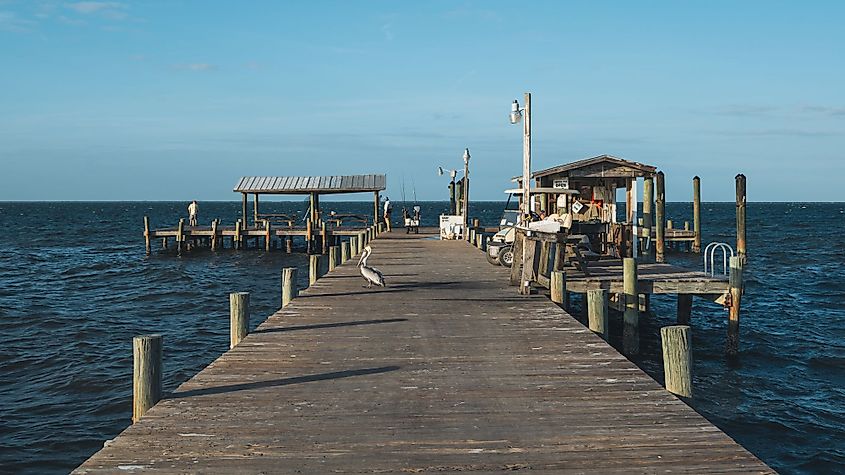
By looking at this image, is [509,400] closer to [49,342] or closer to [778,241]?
[49,342]

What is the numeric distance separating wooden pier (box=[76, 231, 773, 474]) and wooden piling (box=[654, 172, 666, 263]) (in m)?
13.4

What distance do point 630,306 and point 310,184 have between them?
29.4 metres

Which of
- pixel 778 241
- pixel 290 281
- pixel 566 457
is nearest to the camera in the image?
pixel 566 457

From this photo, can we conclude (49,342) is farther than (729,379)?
Yes

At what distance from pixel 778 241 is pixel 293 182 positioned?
3498 cm

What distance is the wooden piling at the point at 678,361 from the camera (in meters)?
7.52

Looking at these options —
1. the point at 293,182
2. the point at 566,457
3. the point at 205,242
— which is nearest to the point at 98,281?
the point at 293,182

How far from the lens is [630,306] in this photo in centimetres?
1499

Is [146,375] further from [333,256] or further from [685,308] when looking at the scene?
[685,308]

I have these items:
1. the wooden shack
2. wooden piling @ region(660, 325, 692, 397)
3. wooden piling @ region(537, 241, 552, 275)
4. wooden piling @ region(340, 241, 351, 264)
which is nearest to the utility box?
the wooden shack

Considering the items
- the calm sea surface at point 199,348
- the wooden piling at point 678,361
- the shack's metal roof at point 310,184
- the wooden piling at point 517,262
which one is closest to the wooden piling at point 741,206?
the calm sea surface at point 199,348

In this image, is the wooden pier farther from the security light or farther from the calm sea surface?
Result: the security light

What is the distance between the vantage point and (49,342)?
18.8 m

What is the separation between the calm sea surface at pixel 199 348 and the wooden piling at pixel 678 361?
403cm
